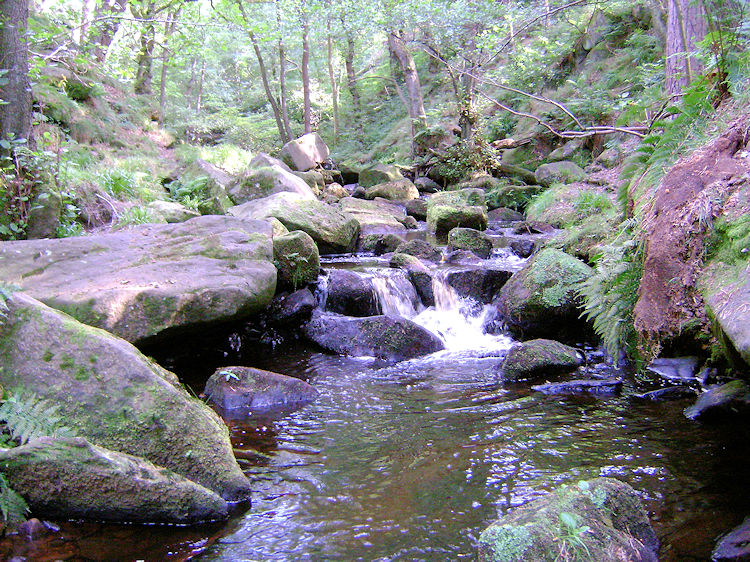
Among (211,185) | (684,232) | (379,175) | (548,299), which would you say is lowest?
(548,299)

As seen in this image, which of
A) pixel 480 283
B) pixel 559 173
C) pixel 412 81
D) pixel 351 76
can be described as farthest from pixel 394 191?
pixel 351 76

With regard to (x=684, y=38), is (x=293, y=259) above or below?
below

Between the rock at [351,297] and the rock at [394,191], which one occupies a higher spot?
the rock at [394,191]

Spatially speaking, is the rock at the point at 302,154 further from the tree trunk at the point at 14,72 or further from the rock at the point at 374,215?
the tree trunk at the point at 14,72

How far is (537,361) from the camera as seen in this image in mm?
5855

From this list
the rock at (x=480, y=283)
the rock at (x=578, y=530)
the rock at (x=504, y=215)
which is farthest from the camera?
the rock at (x=504, y=215)

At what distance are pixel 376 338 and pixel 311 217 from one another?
432 cm

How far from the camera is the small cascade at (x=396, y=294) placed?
28.7 ft

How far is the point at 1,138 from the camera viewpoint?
6.38m

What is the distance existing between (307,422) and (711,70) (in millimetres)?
5533

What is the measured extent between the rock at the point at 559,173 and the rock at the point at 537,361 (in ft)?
36.7

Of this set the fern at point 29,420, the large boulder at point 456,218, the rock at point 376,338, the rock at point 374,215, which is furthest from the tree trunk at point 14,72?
the large boulder at point 456,218

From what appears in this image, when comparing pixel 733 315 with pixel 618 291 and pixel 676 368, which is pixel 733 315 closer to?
pixel 618 291

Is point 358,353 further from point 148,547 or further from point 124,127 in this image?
point 124,127
